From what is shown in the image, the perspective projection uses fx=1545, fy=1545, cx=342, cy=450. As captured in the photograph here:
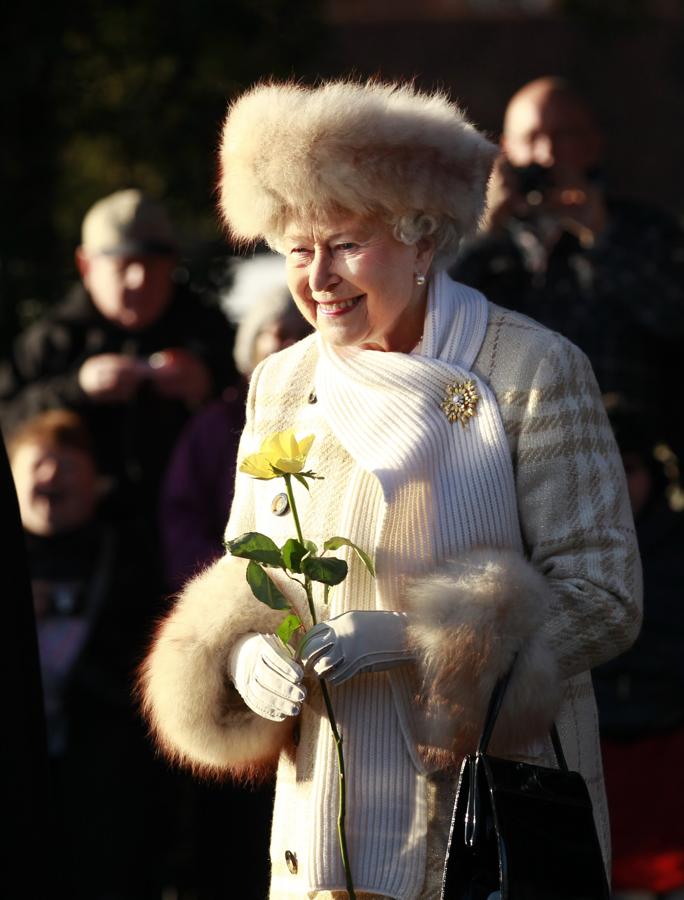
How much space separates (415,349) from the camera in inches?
112

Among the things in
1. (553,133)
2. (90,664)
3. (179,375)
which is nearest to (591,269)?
(553,133)

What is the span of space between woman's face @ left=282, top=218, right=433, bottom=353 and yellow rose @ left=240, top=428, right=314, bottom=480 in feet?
1.03

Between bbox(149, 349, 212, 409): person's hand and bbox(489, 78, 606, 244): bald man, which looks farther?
bbox(149, 349, 212, 409): person's hand

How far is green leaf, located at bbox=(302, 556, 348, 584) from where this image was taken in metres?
2.56

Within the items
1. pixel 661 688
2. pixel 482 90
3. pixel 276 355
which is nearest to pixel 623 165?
pixel 482 90

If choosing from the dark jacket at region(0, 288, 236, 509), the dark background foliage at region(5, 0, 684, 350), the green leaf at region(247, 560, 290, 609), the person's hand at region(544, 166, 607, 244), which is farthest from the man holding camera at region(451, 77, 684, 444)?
the dark background foliage at region(5, 0, 684, 350)

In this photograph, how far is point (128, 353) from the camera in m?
5.30

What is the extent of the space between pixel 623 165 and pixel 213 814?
378cm

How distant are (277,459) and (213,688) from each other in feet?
1.55

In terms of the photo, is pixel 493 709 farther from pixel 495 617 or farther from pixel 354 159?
pixel 354 159

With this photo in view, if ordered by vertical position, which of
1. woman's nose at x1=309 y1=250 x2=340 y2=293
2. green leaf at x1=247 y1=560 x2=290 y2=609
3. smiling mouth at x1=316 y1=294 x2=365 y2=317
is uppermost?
woman's nose at x1=309 y1=250 x2=340 y2=293

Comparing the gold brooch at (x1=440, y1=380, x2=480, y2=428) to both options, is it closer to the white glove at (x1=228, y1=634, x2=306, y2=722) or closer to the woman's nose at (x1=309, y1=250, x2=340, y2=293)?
the woman's nose at (x1=309, y1=250, x2=340, y2=293)

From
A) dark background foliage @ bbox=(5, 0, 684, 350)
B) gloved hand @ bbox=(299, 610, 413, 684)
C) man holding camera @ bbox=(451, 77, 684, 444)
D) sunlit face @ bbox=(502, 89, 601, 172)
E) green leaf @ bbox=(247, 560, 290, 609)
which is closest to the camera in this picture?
gloved hand @ bbox=(299, 610, 413, 684)

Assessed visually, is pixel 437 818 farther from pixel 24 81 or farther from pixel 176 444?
pixel 24 81
